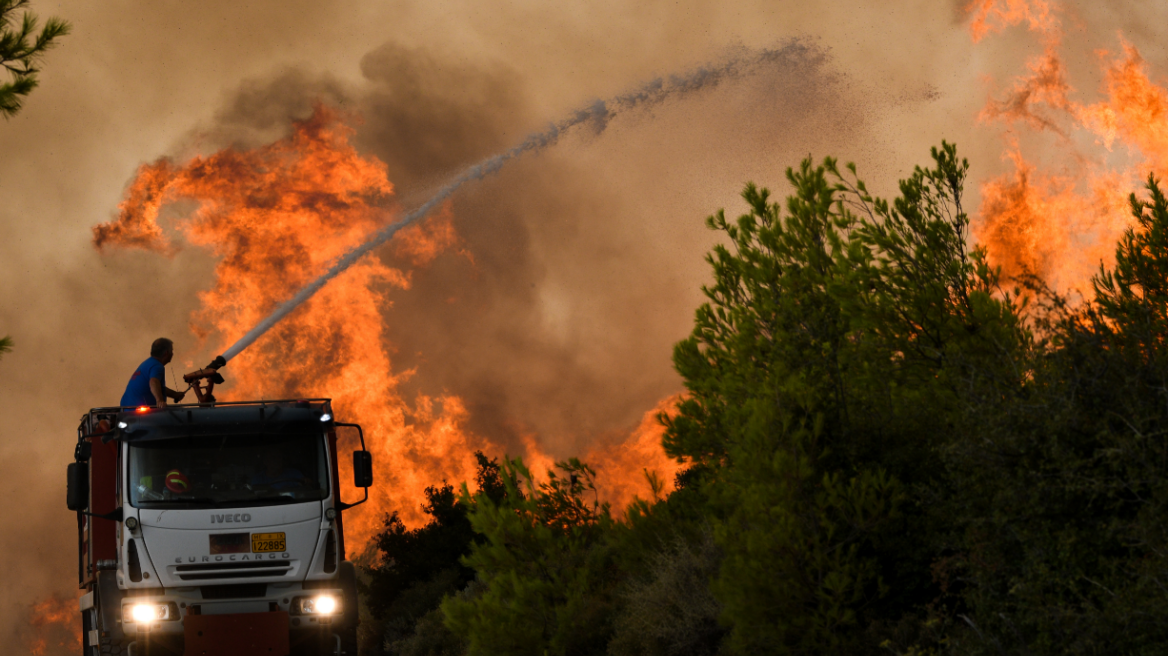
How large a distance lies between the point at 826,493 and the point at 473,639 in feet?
19.4

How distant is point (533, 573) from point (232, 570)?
435 cm

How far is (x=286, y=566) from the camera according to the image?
1242cm

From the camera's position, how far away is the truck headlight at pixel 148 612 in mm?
11883

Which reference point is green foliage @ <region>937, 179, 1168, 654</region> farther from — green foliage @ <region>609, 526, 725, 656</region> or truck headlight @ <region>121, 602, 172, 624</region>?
truck headlight @ <region>121, 602, 172, 624</region>

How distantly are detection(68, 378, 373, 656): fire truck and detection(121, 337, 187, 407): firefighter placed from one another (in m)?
0.54

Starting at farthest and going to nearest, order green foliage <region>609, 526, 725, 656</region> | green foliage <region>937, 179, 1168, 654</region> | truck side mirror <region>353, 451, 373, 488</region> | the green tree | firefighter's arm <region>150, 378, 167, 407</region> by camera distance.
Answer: green foliage <region>609, 526, 725, 656</region>
firefighter's arm <region>150, 378, 167, 407</region>
truck side mirror <region>353, 451, 373, 488</region>
the green tree
green foliage <region>937, 179, 1168, 654</region>

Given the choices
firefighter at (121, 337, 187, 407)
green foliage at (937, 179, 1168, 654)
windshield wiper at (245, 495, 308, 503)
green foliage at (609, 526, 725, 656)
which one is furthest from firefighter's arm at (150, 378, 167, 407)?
green foliage at (937, 179, 1168, 654)

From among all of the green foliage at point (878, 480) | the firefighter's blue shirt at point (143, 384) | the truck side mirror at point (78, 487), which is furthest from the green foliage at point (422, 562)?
the truck side mirror at point (78, 487)

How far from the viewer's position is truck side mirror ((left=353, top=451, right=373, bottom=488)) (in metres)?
13.0

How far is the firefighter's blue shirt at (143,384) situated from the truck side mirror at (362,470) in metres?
2.68

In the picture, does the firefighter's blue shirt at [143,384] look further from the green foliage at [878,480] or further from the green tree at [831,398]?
the green tree at [831,398]

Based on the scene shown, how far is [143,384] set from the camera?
44.5 feet

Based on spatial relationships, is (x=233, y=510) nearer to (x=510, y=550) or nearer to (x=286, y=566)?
(x=286, y=566)

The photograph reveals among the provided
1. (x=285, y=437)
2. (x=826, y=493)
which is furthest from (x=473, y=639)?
(x=826, y=493)
